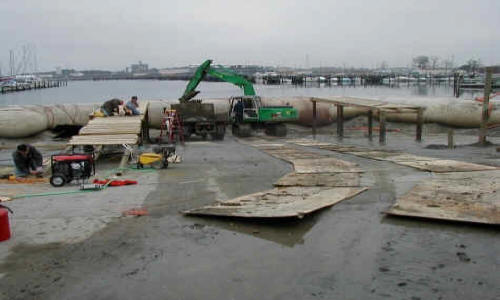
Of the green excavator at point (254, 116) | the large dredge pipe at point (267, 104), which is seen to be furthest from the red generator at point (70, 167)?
the large dredge pipe at point (267, 104)

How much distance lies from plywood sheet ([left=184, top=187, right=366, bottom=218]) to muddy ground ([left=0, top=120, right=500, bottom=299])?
0.16 m

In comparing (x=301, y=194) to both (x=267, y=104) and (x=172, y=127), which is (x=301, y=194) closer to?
(x=172, y=127)

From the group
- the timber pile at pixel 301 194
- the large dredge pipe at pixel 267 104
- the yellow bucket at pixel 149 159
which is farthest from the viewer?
the large dredge pipe at pixel 267 104

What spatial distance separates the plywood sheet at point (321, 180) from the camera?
10.8 metres

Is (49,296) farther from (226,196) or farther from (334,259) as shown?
(226,196)

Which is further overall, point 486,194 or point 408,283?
point 486,194

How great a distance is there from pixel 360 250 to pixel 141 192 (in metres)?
5.05

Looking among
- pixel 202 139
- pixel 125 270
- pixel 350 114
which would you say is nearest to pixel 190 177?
pixel 125 270

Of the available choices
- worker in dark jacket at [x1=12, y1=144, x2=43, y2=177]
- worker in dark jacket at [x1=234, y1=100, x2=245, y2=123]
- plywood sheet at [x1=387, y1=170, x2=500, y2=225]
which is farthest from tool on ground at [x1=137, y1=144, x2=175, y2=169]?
worker in dark jacket at [x1=234, y1=100, x2=245, y2=123]

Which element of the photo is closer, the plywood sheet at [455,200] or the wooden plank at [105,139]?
the plywood sheet at [455,200]

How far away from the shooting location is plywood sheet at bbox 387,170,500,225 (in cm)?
807

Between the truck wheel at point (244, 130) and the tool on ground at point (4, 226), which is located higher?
the tool on ground at point (4, 226)

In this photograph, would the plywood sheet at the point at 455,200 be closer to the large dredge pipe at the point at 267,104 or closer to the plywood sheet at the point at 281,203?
the plywood sheet at the point at 281,203

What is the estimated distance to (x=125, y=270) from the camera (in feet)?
21.1
